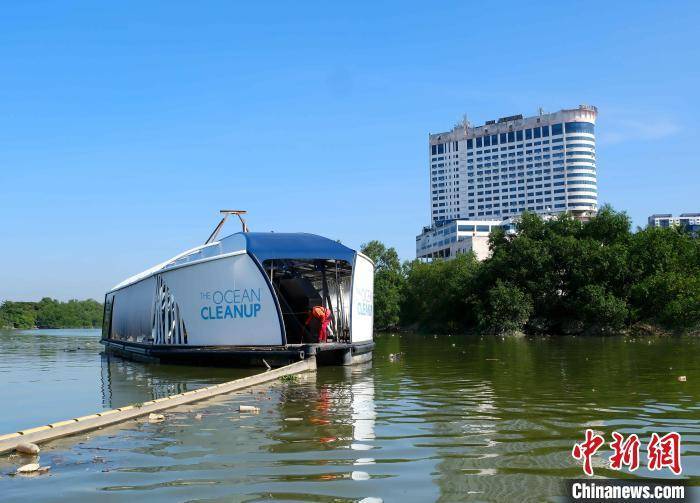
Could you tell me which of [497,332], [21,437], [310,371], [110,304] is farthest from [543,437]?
[497,332]

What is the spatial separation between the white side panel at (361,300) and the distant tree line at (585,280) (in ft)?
107

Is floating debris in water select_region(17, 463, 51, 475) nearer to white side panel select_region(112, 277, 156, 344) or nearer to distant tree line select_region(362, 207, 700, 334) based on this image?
white side panel select_region(112, 277, 156, 344)

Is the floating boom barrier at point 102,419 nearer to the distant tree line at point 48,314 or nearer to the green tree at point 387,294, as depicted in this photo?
the green tree at point 387,294

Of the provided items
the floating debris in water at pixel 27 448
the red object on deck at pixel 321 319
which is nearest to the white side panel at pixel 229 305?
the red object on deck at pixel 321 319

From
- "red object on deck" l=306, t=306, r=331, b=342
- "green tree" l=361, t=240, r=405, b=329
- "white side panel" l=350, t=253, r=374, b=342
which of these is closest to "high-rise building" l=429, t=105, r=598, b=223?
"green tree" l=361, t=240, r=405, b=329

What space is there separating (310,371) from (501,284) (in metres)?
42.6

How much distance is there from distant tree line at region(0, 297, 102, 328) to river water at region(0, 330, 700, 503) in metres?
151

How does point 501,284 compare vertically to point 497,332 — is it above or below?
above

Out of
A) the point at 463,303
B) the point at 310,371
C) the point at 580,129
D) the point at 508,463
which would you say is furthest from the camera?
the point at 580,129

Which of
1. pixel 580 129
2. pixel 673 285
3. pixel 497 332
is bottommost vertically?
pixel 497 332

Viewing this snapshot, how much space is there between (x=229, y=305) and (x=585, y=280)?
42.0 m

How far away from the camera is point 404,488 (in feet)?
19.7

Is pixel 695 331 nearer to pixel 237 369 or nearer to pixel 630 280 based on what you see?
pixel 630 280

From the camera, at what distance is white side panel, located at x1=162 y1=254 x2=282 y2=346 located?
20188 mm
